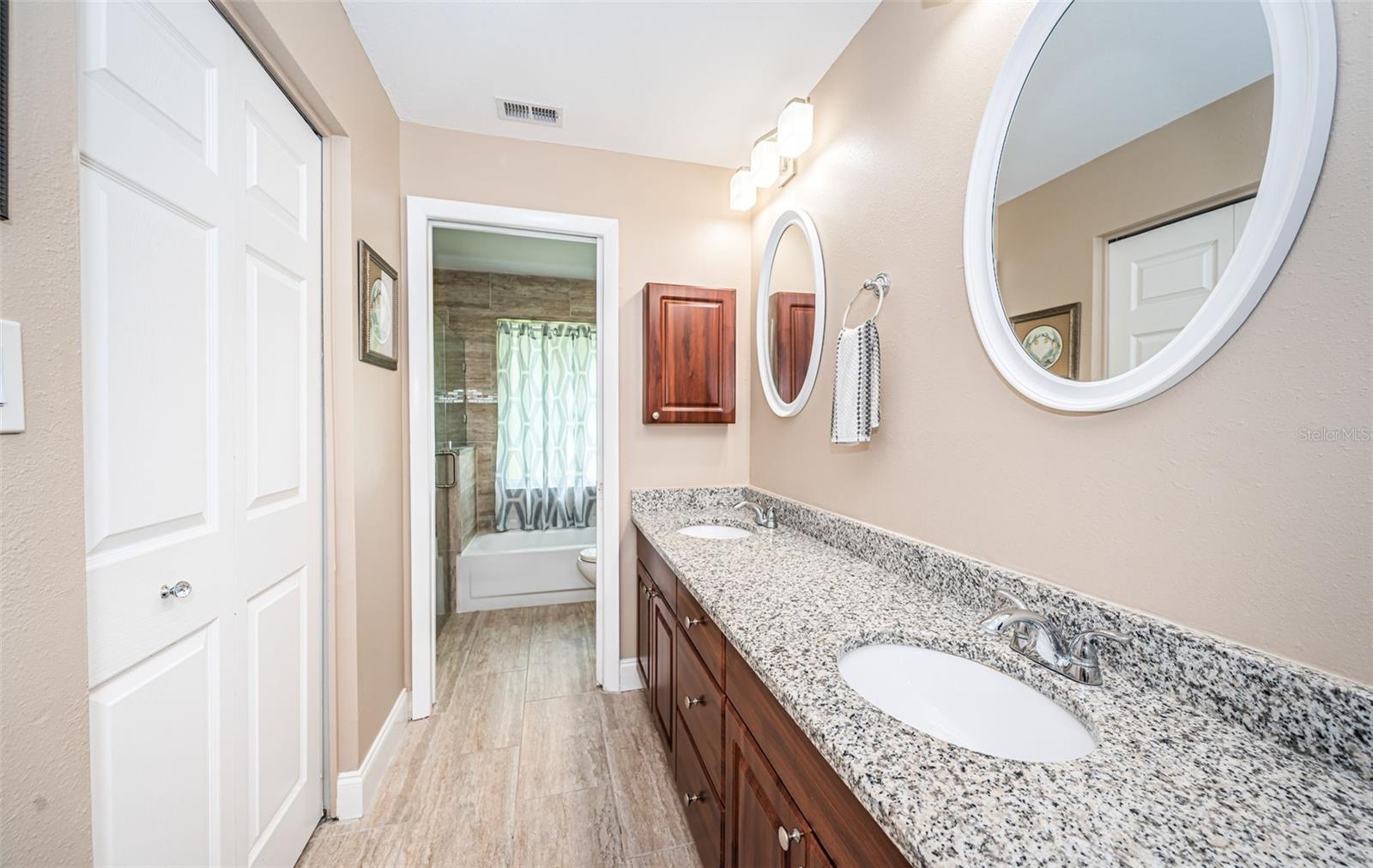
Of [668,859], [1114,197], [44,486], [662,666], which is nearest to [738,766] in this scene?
[668,859]

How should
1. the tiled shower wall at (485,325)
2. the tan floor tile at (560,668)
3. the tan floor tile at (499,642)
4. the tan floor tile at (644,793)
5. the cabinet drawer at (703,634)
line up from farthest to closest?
the tiled shower wall at (485,325)
the tan floor tile at (499,642)
the tan floor tile at (560,668)
the tan floor tile at (644,793)
the cabinet drawer at (703,634)

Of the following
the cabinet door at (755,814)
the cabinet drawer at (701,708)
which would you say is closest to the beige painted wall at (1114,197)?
the cabinet door at (755,814)

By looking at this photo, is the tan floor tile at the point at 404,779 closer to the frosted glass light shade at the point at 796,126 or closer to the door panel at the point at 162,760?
the door panel at the point at 162,760

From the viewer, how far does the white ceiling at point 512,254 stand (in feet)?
9.77

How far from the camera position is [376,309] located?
1.71m

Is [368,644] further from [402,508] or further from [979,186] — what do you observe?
[979,186]

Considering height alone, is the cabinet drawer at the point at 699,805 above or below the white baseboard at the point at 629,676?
above

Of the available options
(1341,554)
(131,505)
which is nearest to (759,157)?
(1341,554)

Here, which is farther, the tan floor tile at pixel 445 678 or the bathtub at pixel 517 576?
the bathtub at pixel 517 576

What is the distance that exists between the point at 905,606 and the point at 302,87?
6.60 ft

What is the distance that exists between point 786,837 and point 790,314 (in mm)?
1698

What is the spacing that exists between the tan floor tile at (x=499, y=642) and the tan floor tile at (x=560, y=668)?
8 cm

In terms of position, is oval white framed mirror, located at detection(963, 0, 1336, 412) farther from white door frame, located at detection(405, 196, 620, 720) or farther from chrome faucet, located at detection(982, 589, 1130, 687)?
white door frame, located at detection(405, 196, 620, 720)

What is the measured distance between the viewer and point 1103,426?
878 mm
